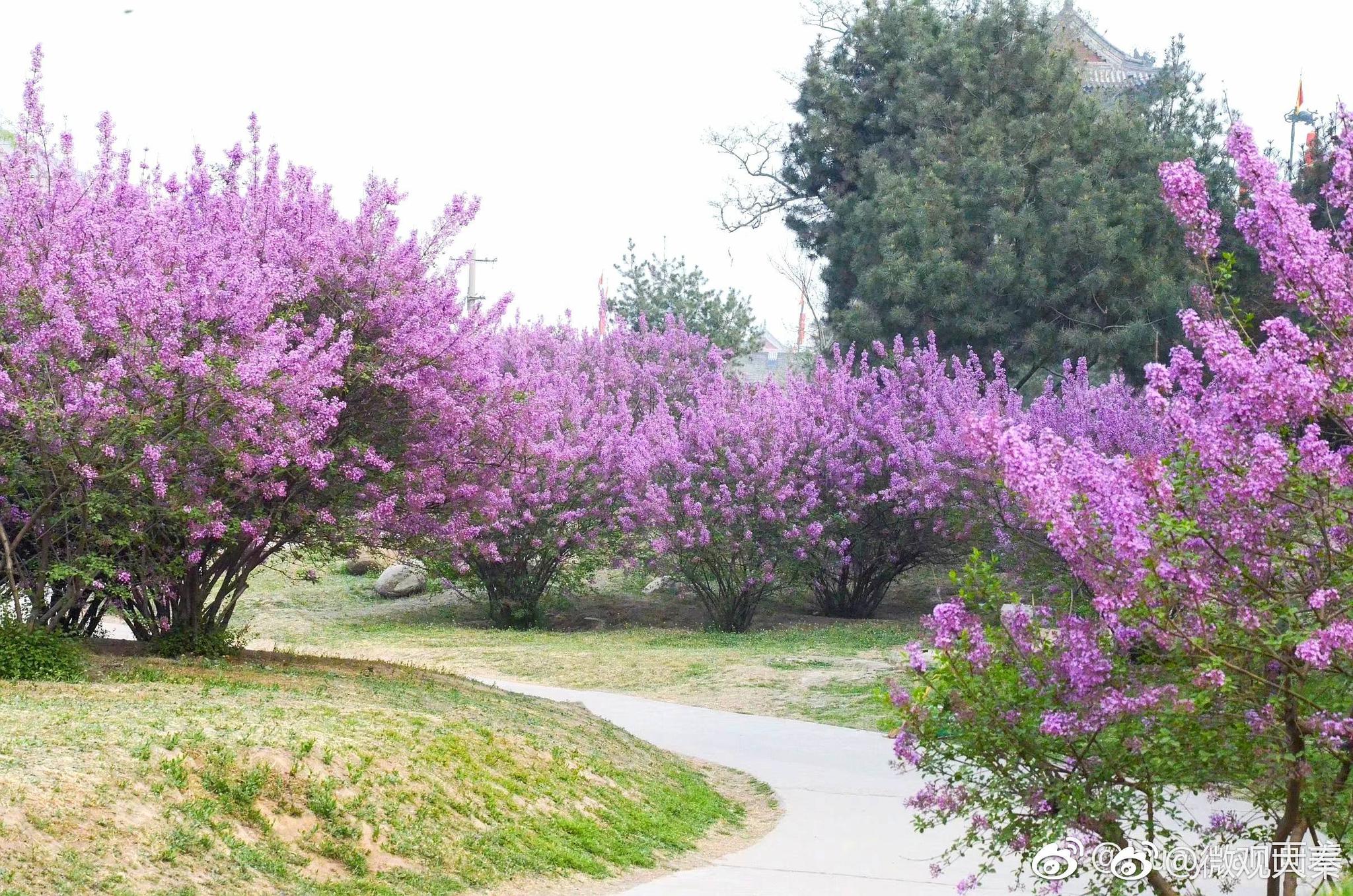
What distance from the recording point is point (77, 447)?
388 inches

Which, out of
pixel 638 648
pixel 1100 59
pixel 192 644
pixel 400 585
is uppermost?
pixel 1100 59

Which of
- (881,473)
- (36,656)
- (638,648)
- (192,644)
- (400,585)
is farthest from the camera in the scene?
(400,585)

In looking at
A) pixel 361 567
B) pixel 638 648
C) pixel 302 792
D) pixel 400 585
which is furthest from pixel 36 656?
pixel 361 567

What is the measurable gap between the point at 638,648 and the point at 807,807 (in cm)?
993

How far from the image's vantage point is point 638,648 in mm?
19766

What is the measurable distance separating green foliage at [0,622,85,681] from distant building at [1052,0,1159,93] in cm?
2466

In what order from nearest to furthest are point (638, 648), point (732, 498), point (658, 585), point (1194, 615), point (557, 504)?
point (1194, 615) → point (638, 648) → point (732, 498) → point (557, 504) → point (658, 585)

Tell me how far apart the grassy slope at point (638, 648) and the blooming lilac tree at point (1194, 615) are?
8391 mm

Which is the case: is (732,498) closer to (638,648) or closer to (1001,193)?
(638,648)

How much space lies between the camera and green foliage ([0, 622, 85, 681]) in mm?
9711

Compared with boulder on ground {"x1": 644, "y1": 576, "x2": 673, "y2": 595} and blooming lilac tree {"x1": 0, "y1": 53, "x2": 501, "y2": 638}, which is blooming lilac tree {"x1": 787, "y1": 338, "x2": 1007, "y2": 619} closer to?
boulder on ground {"x1": 644, "y1": 576, "x2": 673, "y2": 595}

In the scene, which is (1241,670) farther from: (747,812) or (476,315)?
(476,315)

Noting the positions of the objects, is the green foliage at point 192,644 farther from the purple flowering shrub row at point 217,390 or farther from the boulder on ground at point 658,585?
the boulder on ground at point 658,585

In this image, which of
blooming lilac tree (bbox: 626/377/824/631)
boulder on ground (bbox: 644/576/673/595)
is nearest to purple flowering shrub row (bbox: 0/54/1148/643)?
blooming lilac tree (bbox: 626/377/824/631)
